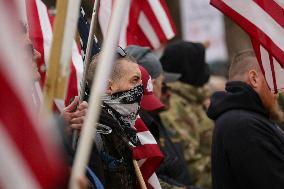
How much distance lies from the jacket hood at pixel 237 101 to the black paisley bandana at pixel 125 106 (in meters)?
0.78

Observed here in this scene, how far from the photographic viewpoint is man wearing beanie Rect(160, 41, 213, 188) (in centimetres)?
750

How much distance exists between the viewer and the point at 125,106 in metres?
4.34

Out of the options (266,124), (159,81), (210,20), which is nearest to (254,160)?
(266,124)

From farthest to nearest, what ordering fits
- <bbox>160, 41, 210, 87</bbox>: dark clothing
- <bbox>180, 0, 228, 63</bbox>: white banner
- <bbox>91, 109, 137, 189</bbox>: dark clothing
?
<bbox>180, 0, 228, 63</bbox>: white banner
<bbox>160, 41, 210, 87</bbox>: dark clothing
<bbox>91, 109, 137, 189</bbox>: dark clothing

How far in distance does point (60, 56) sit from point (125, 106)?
161 centimetres

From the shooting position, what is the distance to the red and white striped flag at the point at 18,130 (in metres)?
2.41

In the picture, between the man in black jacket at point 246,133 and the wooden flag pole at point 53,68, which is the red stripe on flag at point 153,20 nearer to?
the man in black jacket at point 246,133

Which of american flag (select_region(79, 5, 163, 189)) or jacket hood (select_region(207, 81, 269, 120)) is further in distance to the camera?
jacket hood (select_region(207, 81, 269, 120))

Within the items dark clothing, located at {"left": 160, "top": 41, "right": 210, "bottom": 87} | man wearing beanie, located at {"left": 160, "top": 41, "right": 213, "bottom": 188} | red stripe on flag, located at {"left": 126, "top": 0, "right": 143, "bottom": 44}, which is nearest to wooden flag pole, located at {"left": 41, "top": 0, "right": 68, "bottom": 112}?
red stripe on flag, located at {"left": 126, "top": 0, "right": 143, "bottom": 44}

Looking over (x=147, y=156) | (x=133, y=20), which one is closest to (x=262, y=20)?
(x=147, y=156)

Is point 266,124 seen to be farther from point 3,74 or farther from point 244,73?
point 3,74

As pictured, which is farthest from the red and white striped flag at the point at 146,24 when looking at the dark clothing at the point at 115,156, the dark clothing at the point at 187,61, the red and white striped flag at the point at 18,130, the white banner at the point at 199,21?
the white banner at the point at 199,21

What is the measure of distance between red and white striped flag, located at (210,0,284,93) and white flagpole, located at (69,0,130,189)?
186 cm

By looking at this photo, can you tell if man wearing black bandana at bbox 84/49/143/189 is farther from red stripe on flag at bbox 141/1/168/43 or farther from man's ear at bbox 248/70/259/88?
red stripe on flag at bbox 141/1/168/43
